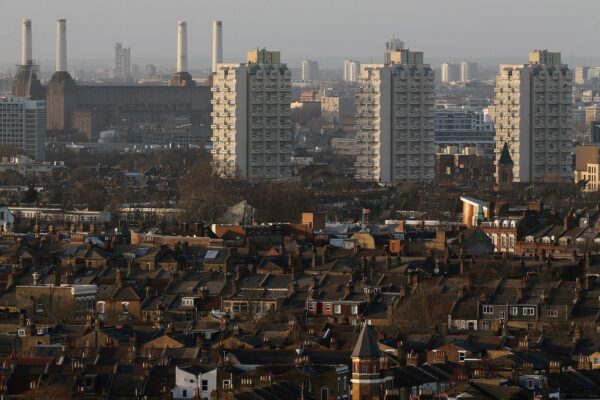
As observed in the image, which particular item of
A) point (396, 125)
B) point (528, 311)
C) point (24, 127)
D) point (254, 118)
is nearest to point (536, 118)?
point (396, 125)

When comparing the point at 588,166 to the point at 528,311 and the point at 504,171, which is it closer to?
the point at 504,171

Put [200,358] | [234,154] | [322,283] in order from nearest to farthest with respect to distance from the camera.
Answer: [200,358]
[322,283]
[234,154]

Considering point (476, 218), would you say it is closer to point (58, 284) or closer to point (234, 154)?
point (58, 284)

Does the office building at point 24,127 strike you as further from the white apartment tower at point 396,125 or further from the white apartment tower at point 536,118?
the white apartment tower at point 536,118

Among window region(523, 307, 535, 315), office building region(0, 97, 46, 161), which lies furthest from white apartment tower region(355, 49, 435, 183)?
window region(523, 307, 535, 315)

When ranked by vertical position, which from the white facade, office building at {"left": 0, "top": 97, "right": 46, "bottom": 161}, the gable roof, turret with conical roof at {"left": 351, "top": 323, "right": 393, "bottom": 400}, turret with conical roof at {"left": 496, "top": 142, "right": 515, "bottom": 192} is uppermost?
office building at {"left": 0, "top": 97, "right": 46, "bottom": 161}

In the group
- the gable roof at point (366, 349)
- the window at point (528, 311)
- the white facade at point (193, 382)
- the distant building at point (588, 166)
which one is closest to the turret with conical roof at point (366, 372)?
the gable roof at point (366, 349)

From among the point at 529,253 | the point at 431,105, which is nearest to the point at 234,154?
the point at 431,105

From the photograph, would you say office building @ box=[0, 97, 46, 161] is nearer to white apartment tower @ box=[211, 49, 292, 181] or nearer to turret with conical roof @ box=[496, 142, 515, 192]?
white apartment tower @ box=[211, 49, 292, 181]
